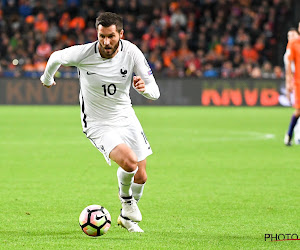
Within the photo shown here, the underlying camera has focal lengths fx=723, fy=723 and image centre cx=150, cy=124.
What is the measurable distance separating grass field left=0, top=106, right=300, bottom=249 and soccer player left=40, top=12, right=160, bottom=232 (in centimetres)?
41

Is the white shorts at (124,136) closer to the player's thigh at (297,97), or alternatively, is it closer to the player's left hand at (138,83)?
the player's left hand at (138,83)

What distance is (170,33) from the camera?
1084 inches

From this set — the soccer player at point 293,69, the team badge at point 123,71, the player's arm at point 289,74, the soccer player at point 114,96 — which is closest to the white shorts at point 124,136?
the soccer player at point 114,96

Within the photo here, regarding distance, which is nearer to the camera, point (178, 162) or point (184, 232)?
point (184, 232)

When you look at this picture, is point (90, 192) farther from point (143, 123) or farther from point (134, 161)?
point (143, 123)

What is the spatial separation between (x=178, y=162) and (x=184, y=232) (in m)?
5.13

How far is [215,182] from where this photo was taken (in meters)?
9.06

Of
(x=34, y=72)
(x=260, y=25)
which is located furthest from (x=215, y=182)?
(x=260, y=25)

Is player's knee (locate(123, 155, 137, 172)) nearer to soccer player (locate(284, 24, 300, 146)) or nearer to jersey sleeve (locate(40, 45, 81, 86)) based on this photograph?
jersey sleeve (locate(40, 45, 81, 86))

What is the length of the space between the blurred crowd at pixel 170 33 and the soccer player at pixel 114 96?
17931 mm

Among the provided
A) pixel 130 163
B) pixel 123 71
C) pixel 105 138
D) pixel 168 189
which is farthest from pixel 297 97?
pixel 130 163

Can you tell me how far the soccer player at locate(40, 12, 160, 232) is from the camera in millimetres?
6125

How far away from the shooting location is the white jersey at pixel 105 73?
6289 mm

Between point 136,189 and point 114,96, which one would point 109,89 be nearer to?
point 114,96
